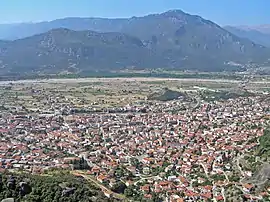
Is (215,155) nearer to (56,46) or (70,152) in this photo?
(70,152)

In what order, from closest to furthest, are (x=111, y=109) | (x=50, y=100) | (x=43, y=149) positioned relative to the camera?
(x=43, y=149)
(x=111, y=109)
(x=50, y=100)

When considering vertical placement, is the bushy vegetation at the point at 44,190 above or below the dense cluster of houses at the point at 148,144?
above

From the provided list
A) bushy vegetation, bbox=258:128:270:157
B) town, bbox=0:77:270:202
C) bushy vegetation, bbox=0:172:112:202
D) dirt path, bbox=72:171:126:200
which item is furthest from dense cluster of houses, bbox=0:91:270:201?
bushy vegetation, bbox=0:172:112:202

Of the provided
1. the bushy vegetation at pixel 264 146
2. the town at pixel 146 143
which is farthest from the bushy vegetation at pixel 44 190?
the bushy vegetation at pixel 264 146

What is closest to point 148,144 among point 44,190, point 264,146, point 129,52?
point 264,146

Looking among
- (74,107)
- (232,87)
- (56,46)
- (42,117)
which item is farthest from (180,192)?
(56,46)

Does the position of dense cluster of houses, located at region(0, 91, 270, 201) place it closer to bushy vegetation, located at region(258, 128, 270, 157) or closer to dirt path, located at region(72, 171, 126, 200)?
dirt path, located at region(72, 171, 126, 200)

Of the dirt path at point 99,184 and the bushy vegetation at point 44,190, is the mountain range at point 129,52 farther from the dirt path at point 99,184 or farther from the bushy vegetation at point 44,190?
the bushy vegetation at point 44,190
